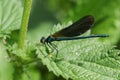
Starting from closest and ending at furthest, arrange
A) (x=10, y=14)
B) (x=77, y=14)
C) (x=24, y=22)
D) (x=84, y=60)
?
(x=24, y=22)
(x=84, y=60)
(x=10, y=14)
(x=77, y=14)

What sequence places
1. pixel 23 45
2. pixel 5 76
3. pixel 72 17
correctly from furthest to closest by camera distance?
pixel 72 17 → pixel 5 76 → pixel 23 45

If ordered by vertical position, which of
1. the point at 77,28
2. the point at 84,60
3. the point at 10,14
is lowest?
the point at 84,60

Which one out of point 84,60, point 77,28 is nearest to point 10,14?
point 77,28

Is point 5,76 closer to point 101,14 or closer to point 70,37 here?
point 70,37

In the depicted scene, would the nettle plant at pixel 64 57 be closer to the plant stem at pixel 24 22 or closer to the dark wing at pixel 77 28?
the plant stem at pixel 24 22

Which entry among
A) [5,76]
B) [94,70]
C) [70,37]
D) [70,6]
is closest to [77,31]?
[70,37]

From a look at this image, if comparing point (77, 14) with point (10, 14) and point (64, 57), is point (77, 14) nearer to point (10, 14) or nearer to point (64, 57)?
point (10, 14)
